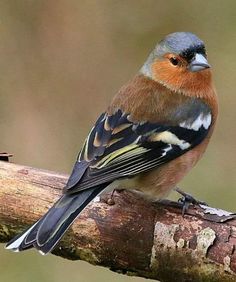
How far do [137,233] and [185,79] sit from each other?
1.07 metres

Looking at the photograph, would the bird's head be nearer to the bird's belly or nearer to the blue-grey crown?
the blue-grey crown

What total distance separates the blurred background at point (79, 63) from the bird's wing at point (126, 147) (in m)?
3.10

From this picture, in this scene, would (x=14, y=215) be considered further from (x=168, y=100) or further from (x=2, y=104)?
(x=2, y=104)

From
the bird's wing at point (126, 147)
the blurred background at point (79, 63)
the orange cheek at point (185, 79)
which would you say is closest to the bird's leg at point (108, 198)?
the bird's wing at point (126, 147)

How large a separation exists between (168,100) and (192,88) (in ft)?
0.67

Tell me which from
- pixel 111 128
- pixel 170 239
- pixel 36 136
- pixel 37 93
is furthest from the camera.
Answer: pixel 37 93

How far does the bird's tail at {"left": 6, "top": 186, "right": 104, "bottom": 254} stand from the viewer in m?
4.58

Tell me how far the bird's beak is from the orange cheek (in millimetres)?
66

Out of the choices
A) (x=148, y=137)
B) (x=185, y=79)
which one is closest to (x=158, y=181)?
(x=148, y=137)

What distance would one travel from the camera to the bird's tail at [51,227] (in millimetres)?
4578

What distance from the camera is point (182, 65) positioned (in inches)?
217

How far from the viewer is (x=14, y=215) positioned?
4984 millimetres

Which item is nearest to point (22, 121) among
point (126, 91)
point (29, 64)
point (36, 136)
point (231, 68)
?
point (36, 136)

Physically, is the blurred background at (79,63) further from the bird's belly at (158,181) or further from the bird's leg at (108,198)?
the bird's leg at (108,198)
